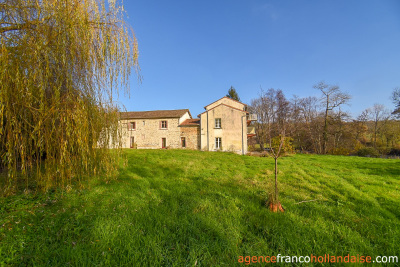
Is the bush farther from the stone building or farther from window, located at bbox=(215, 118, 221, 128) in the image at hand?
the stone building

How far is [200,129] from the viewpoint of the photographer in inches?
837

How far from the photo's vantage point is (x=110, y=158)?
4.46 m

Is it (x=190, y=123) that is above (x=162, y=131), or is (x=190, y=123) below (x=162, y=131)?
above

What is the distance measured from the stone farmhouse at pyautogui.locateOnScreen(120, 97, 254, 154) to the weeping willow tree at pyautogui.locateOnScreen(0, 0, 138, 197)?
1698 centimetres

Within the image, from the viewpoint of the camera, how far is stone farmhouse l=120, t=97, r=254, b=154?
2011 centimetres

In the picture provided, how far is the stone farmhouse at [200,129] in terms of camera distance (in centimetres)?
2011

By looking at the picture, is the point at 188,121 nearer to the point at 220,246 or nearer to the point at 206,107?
the point at 206,107

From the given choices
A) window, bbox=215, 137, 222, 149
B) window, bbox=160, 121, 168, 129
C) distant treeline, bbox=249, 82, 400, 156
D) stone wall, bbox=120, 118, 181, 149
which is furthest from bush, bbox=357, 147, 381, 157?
window, bbox=160, 121, 168, 129

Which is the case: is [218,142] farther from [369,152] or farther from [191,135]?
[369,152]

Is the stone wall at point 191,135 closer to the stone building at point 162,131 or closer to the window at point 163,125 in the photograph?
the stone building at point 162,131

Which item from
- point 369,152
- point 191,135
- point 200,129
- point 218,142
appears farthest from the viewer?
point 191,135

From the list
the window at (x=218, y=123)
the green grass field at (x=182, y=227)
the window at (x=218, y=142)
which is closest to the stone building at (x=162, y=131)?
the window at (x=218, y=142)

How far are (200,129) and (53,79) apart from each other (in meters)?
18.2

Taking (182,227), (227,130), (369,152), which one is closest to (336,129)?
(369,152)
